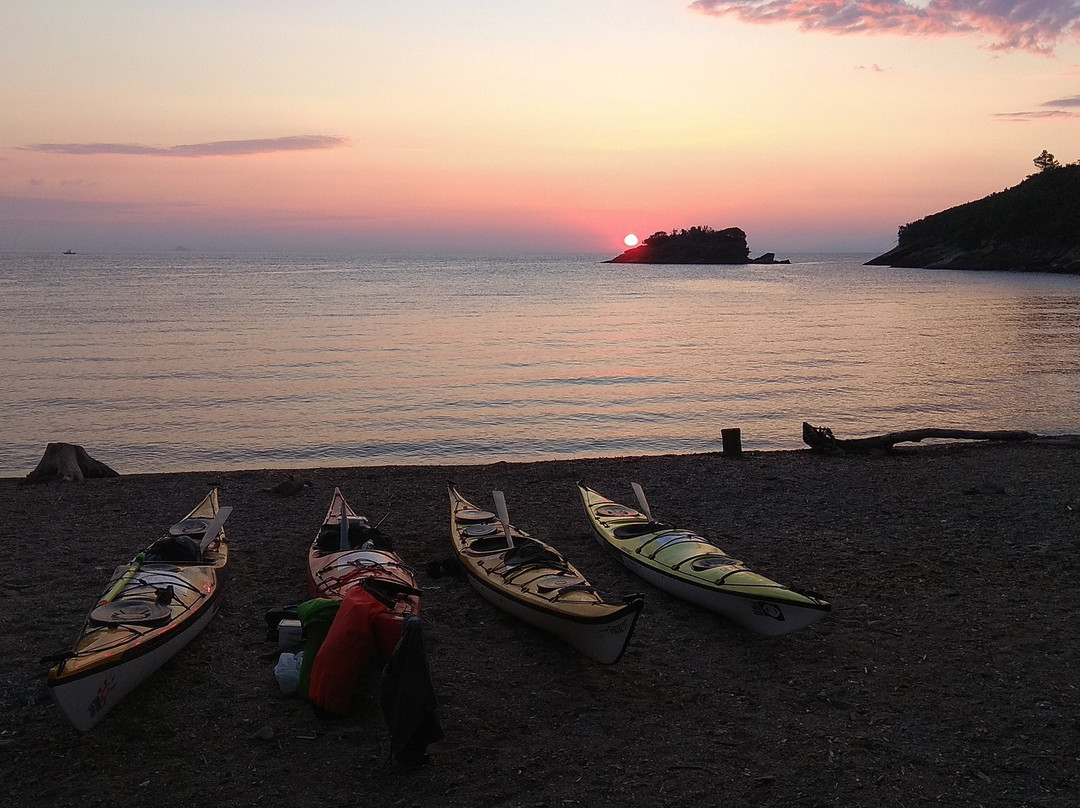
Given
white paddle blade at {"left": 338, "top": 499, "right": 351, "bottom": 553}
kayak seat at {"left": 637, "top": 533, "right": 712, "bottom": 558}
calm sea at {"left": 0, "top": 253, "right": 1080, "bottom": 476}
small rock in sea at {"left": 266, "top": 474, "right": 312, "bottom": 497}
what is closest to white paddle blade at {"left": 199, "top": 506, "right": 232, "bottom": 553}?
white paddle blade at {"left": 338, "top": 499, "right": 351, "bottom": 553}

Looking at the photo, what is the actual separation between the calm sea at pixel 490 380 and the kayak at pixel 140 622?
7975mm

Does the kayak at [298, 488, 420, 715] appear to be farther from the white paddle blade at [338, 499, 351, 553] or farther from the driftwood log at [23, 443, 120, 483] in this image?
the driftwood log at [23, 443, 120, 483]

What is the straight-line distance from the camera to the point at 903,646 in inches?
296

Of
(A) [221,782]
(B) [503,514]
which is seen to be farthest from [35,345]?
(A) [221,782]

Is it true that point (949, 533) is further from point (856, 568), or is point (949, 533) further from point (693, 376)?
point (693, 376)

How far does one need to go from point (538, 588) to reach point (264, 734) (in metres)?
2.66

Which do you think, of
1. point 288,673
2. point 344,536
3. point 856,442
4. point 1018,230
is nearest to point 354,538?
point 344,536

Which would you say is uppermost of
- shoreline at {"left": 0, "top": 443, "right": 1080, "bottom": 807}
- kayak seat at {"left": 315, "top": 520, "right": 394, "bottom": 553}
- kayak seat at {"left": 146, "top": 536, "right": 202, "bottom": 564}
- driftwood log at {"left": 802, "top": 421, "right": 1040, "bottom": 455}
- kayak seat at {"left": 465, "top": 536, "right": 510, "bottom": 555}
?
kayak seat at {"left": 146, "top": 536, "right": 202, "bottom": 564}

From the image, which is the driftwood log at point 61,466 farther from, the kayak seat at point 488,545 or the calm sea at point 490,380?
the kayak seat at point 488,545

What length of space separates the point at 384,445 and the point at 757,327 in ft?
99.2

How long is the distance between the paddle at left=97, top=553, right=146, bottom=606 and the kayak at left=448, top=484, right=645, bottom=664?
3.17m

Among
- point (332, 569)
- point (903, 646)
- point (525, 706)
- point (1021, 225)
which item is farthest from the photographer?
point (1021, 225)

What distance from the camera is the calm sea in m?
18.4

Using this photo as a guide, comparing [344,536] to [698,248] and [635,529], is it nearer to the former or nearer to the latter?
[635,529]
